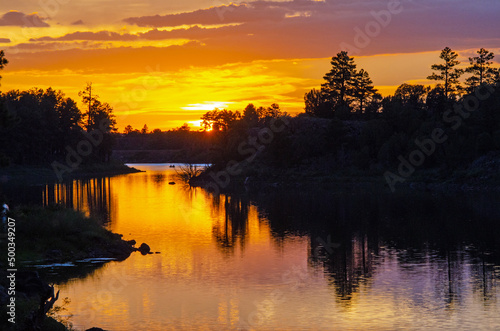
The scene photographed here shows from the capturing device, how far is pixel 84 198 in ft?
322

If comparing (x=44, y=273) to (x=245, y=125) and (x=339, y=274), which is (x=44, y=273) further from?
(x=245, y=125)

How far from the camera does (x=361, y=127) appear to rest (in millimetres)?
132375

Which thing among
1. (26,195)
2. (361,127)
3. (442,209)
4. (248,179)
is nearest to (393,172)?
(361,127)

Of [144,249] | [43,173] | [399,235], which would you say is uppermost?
[43,173]

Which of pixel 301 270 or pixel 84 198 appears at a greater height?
pixel 84 198

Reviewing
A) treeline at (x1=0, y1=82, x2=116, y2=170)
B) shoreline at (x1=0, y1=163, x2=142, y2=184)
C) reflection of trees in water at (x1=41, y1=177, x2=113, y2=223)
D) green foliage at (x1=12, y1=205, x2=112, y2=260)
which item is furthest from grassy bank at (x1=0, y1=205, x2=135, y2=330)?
treeline at (x1=0, y1=82, x2=116, y2=170)

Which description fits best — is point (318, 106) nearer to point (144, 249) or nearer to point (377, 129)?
point (377, 129)

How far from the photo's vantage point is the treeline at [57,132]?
528 feet

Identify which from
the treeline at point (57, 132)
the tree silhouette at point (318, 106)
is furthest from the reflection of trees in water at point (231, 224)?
the treeline at point (57, 132)

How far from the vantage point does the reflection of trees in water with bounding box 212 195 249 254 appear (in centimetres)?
5753

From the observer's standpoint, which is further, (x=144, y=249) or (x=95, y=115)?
(x=95, y=115)

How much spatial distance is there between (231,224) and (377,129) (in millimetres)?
63568

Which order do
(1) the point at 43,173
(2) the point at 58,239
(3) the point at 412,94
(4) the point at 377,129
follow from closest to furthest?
1. (2) the point at 58,239
2. (4) the point at 377,129
3. (3) the point at 412,94
4. (1) the point at 43,173

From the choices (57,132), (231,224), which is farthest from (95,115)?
(231,224)
